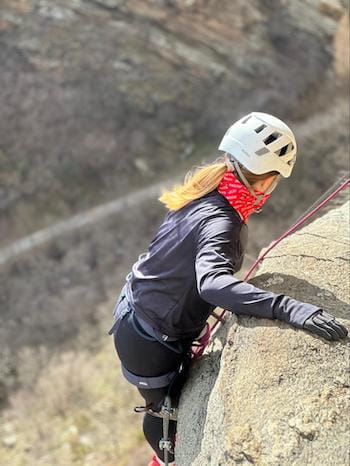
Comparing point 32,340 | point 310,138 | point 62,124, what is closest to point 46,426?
point 32,340

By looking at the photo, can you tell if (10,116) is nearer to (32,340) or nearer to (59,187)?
(59,187)

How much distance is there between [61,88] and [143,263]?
1958 cm

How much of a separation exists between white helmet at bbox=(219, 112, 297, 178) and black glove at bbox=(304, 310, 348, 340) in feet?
2.80

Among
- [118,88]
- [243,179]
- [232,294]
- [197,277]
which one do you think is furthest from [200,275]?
[118,88]

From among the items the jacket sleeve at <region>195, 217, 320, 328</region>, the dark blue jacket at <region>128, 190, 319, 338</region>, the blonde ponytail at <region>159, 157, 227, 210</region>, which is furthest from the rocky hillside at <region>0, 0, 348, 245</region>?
the jacket sleeve at <region>195, 217, 320, 328</region>

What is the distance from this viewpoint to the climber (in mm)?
2592

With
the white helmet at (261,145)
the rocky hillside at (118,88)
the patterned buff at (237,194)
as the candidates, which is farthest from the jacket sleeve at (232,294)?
the rocky hillside at (118,88)

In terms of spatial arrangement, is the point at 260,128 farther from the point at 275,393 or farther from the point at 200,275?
the point at 275,393

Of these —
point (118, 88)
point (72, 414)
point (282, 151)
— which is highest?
point (282, 151)

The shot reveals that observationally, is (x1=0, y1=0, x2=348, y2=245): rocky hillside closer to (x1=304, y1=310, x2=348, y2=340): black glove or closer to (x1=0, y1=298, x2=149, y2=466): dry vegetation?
(x1=0, y1=298, x2=149, y2=466): dry vegetation

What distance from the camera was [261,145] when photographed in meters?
3.00

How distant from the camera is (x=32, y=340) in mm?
15414

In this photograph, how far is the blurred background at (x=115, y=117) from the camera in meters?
16.2

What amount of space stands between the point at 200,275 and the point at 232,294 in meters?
0.18
